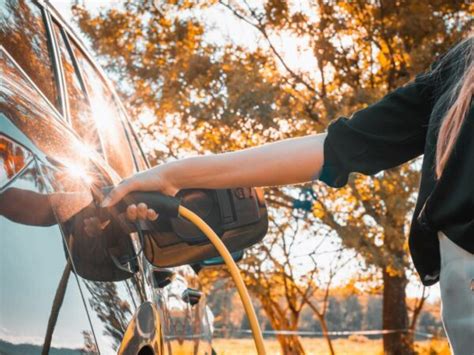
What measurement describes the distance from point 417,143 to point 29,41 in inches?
39.7

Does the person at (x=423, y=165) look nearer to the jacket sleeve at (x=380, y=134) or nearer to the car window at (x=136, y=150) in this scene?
the jacket sleeve at (x=380, y=134)

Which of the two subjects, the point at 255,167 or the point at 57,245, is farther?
the point at 255,167

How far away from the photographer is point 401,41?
43.1 ft

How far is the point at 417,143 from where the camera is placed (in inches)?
86.7

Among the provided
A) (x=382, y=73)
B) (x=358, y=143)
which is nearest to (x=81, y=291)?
(x=358, y=143)

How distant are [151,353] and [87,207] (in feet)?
1.17

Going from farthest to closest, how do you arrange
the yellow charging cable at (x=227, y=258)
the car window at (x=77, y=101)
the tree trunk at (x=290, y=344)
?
1. the tree trunk at (x=290, y=344)
2. the car window at (x=77, y=101)
3. the yellow charging cable at (x=227, y=258)

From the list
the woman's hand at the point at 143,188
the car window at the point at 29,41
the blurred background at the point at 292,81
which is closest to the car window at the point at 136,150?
the car window at the point at 29,41

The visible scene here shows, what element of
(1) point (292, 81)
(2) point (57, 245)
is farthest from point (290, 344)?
(2) point (57, 245)

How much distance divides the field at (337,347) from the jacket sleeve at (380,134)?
12291mm

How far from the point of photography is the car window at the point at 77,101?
2533 mm

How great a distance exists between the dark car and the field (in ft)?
40.2

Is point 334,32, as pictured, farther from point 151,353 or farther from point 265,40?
point 151,353

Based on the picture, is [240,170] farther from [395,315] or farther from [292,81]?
[395,315]
